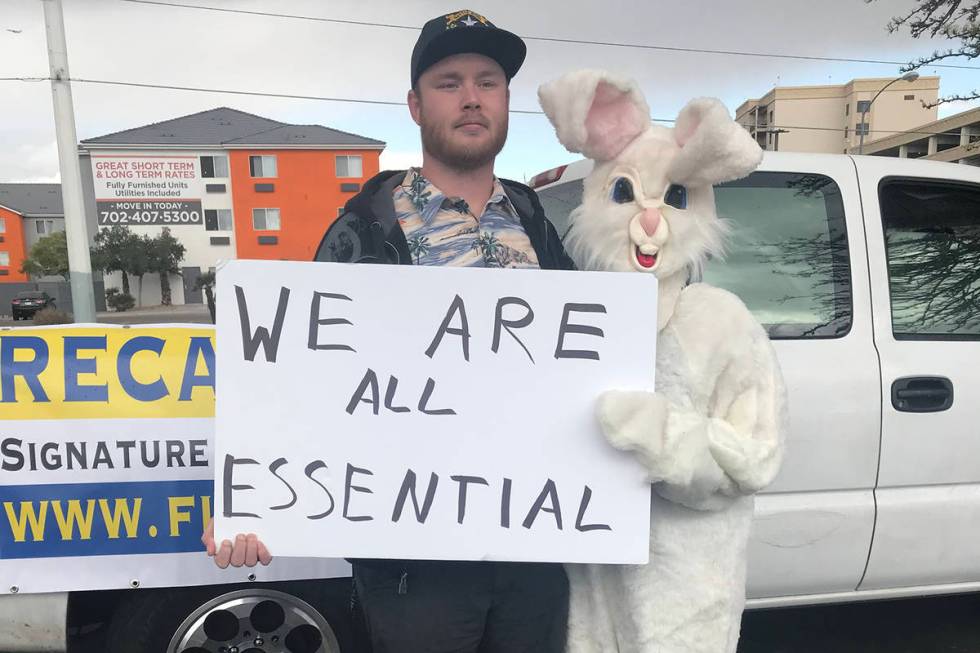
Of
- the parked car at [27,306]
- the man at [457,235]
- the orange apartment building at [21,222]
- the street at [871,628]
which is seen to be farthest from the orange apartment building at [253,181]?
the man at [457,235]

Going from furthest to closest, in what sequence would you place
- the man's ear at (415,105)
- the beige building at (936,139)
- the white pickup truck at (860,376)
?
the beige building at (936,139) < the white pickup truck at (860,376) < the man's ear at (415,105)

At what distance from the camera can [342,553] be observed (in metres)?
1.28

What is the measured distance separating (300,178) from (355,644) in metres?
37.7

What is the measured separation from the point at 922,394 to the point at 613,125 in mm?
1700

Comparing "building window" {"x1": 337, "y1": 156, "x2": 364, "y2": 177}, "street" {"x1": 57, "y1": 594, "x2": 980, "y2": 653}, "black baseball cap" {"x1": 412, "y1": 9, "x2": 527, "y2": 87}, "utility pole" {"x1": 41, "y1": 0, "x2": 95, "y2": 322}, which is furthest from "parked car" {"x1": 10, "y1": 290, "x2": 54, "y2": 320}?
"black baseball cap" {"x1": 412, "y1": 9, "x2": 527, "y2": 87}

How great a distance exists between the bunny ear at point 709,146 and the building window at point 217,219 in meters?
39.2

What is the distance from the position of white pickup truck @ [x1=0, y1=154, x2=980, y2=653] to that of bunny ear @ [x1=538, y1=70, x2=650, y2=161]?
1058 millimetres

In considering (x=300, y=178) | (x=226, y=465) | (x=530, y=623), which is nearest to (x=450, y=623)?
(x=530, y=623)

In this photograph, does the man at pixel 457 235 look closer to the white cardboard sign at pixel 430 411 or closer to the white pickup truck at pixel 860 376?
the white cardboard sign at pixel 430 411

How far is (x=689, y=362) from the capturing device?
1.27 m

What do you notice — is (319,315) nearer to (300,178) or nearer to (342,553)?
(342,553)

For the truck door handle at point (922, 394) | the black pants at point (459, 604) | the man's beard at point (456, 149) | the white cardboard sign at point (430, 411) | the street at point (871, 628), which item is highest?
the man's beard at point (456, 149)

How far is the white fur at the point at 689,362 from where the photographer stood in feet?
4.03

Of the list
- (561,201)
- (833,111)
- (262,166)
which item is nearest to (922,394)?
Result: (561,201)
